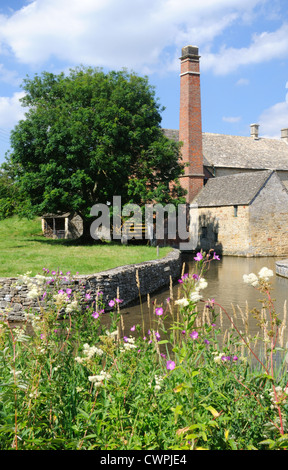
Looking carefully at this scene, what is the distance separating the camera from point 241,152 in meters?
42.8

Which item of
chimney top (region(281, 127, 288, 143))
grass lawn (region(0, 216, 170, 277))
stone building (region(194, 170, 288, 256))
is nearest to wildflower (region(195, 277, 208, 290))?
grass lawn (region(0, 216, 170, 277))

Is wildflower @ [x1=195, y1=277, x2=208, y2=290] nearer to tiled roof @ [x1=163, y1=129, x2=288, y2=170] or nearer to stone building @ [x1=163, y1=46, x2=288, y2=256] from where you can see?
stone building @ [x1=163, y1=46, x2=288, y2=256]

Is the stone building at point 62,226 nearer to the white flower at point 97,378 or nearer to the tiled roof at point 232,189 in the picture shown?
the tiled roof at point 232,189

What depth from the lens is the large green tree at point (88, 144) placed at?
82.0 ft

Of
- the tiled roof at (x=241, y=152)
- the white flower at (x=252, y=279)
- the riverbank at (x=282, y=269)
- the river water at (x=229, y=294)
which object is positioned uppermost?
the tiled roof at (x=241, y=152)

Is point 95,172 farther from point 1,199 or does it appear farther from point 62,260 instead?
point 62,260

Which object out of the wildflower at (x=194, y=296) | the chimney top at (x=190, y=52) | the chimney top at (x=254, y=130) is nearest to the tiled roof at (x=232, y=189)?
the chimney top at (x=190, y=52)

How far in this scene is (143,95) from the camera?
27.6 meters

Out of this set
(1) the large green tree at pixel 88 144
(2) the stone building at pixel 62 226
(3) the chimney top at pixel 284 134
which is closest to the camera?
(1) the large green tree at pixel 88 144

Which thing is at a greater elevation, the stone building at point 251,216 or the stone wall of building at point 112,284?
the stone building at point 251,216

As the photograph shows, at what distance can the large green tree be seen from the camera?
2500 centimetres

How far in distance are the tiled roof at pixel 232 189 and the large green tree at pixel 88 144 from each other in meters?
6.34

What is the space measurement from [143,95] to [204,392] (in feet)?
85.4

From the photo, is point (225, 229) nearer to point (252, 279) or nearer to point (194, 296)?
point (252, 279)
